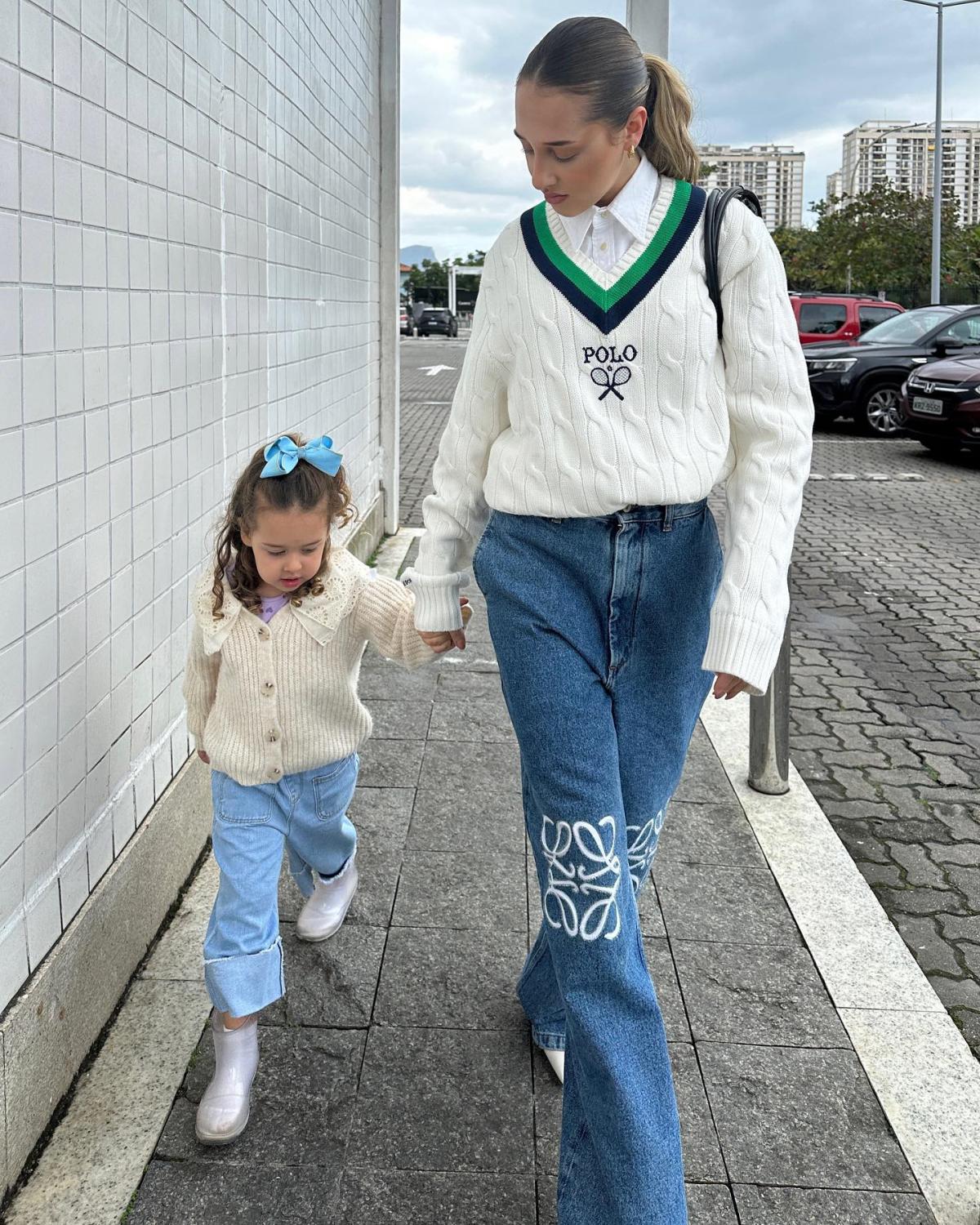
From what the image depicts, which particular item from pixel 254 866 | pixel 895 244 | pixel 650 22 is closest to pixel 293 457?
pixel 254 866

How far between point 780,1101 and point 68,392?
2.12 meters

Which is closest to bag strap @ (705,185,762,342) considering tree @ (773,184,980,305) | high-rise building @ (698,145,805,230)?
tree @ (773,184,980,305)

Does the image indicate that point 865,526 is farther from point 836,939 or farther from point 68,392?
point 68,392

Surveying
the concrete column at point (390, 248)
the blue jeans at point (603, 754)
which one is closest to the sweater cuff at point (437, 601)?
the blue jeans at point (603, 754)

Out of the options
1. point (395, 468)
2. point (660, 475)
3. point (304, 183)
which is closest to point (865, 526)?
point (395, 468)

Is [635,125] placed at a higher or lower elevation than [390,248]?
lower

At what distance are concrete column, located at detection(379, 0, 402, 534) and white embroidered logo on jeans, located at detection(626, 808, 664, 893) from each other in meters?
7.49

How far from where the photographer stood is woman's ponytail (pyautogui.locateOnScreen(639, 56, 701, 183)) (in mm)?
2389

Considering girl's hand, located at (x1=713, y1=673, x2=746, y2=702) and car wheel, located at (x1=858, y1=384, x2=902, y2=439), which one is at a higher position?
car wheel, located at (x1=858, y1=384, x2=902, y2=439)

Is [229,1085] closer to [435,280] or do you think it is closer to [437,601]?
[437,601]

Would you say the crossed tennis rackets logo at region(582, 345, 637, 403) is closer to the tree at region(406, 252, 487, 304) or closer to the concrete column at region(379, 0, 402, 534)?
the concrete column at region(379, 0, 402, 534)

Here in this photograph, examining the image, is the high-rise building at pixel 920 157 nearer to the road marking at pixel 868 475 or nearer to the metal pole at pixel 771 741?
the road marking at pixel 868 475

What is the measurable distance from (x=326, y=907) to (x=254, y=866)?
77 cm

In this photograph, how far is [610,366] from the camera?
2312 millimetres
